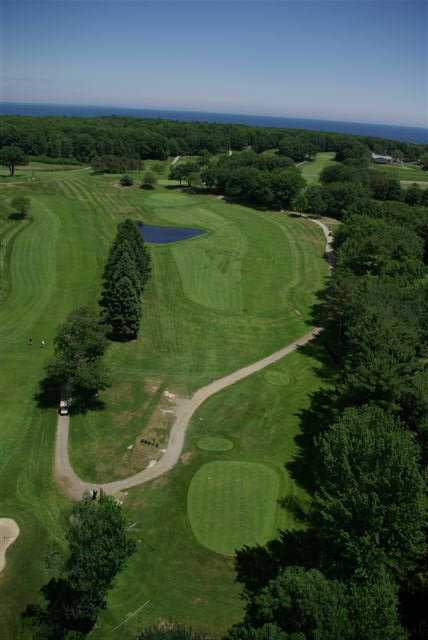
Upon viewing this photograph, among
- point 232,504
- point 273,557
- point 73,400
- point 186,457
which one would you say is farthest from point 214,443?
point 73,400

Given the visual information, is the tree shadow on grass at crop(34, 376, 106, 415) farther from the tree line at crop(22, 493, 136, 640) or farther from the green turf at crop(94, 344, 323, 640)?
the tree line at crop(22, 493, 136, 640)

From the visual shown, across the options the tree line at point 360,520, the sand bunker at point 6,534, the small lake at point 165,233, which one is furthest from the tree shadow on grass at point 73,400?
the small lake at point 165,233

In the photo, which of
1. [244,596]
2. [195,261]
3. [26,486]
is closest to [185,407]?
[26,486]

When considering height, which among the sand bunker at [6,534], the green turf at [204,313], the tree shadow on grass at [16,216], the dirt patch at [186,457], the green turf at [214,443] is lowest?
the sand bunker at [6,534]

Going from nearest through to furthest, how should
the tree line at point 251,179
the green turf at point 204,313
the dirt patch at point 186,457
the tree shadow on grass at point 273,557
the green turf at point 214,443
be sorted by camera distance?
the tree shadow on grass at point 273,557, the dirt patch at point 186,457, the green turf at point 214,443, the green turf at point 204,313, the tree line at point 251,179

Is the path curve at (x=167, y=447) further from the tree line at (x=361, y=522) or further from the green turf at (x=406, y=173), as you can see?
the green turf at (x=406, y=173)

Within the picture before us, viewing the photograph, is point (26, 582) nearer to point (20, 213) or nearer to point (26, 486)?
point (26, 486)

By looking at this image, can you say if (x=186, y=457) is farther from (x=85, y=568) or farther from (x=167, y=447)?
(x=85, y=568)

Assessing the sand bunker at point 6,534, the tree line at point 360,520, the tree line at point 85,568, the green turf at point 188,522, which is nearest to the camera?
the tree line at point 360,520
